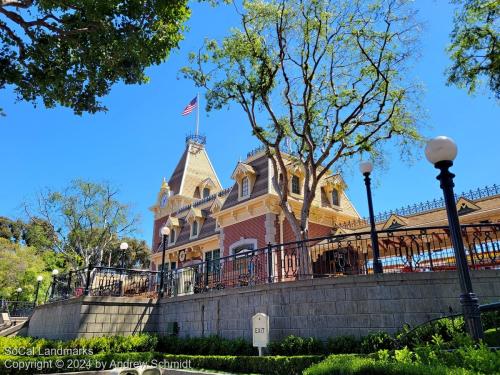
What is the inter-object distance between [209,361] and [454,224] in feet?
23.2

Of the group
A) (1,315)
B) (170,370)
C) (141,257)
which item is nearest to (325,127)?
(170,370)

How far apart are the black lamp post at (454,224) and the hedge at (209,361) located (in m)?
3.73

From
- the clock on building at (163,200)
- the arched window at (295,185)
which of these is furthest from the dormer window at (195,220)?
the arched window at (295,185)

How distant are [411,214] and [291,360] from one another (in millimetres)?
12335

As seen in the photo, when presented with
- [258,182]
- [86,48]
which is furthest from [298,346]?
[258,182]

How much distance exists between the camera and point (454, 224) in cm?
582

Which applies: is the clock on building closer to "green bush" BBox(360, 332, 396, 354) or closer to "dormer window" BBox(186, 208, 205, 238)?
"dormer window" BBox(186, 208, 205, 238)

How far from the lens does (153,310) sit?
48.4 feet

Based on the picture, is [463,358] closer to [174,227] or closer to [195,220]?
[195,220]

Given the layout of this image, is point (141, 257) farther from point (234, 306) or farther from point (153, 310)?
point (234, 306)

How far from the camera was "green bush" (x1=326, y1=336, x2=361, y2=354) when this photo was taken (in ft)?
28.2

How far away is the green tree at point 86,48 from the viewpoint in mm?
10148

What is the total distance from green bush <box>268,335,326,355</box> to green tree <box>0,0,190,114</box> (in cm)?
840

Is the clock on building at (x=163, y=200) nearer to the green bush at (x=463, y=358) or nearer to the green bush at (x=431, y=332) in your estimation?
the green bush at (x=431, y=332)
